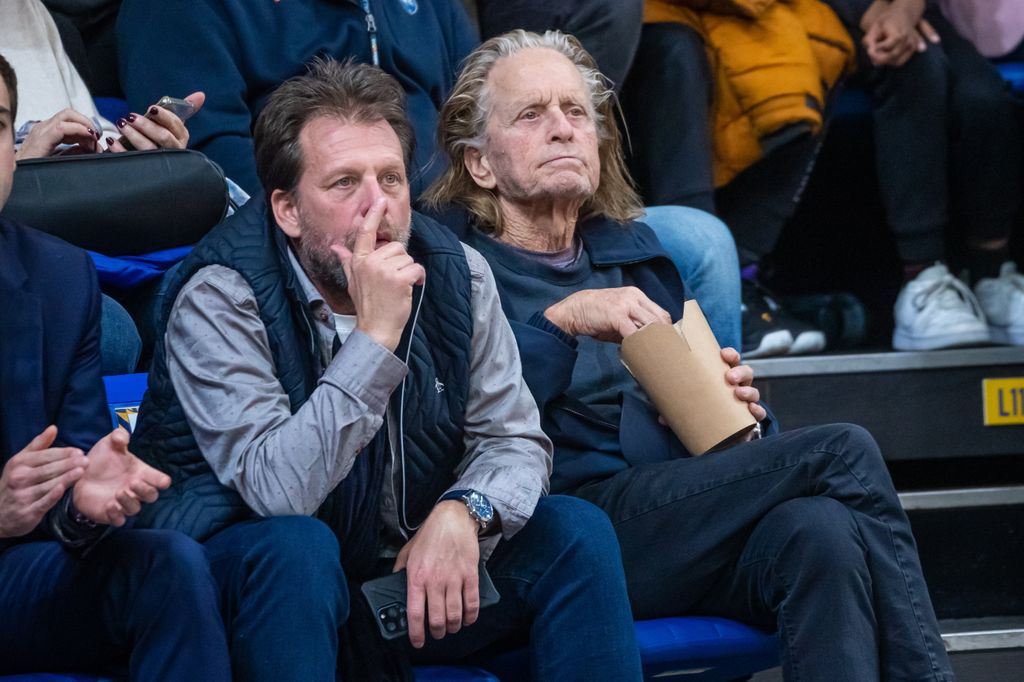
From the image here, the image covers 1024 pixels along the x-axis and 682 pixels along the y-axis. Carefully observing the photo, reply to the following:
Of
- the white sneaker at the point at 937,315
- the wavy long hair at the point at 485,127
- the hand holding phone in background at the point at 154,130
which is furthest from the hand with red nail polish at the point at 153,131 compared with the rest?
the white sneaker at the point at 937,315

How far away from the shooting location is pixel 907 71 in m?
2.81

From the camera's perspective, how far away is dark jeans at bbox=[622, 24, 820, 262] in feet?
8.73

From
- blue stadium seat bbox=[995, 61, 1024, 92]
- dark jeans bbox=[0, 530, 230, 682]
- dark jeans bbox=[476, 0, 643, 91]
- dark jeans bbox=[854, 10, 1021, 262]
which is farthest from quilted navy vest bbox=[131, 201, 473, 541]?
blue stadium seat bbox=[995, 61, 1024, 92]

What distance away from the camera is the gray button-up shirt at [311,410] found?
4.99 ft

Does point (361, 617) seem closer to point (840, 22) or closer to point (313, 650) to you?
point (313, 650)

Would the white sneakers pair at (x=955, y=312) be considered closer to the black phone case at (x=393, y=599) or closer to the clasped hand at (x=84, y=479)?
the black phone case at (x=393, y=599)

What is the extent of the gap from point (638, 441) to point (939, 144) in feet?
3.93

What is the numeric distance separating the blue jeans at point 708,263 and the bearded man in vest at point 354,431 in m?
0.50

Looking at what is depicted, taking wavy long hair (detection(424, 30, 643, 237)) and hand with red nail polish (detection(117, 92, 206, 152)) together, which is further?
wavy long hair (detection(424, 30, 643, 237))

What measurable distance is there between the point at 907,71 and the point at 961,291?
441 millimetres

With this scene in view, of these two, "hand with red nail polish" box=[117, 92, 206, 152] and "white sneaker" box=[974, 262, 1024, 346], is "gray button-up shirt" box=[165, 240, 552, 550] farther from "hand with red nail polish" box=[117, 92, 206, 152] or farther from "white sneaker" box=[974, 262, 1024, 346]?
"white sneaker" box=[974, 262, 1024, 346]

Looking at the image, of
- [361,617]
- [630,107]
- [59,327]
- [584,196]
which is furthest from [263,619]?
[630,107]

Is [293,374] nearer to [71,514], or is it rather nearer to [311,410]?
[311,410]

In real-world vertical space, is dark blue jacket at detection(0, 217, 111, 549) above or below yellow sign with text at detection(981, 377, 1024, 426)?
above
